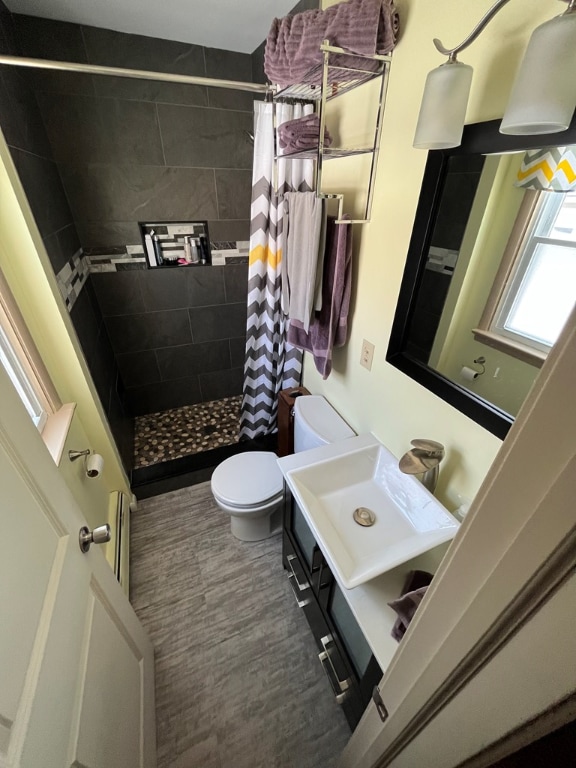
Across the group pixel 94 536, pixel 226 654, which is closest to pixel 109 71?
pixel 94 536

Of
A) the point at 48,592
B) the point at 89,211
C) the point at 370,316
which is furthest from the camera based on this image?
the point at 89,211

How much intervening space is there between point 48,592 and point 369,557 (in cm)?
86

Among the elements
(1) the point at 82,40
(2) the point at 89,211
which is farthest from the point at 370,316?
(1) the point at 82,40

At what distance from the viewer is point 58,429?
4.39ft

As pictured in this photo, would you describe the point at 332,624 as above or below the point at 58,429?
below

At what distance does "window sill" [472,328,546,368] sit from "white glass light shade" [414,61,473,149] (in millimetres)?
523

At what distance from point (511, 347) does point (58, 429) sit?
5.53ft

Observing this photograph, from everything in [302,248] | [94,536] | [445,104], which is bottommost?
[94,536]

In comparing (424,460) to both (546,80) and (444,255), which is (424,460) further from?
(546,80)

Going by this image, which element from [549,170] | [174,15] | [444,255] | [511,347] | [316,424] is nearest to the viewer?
[549,170]

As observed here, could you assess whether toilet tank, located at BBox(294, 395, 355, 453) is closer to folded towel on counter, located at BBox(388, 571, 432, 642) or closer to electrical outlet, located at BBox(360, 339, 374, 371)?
electrical outlet, located at BBox(360, 339, 374, 371)

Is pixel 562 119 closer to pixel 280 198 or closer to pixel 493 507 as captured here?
pixel 493 507

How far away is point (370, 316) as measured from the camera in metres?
1.42

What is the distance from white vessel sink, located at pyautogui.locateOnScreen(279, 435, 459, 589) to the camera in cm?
100
